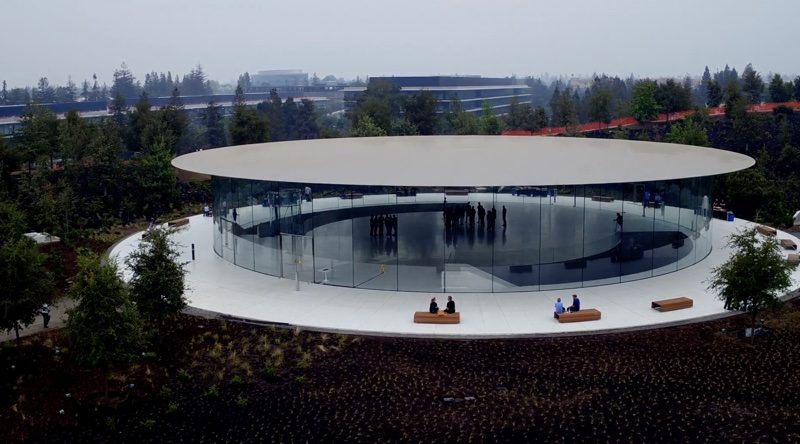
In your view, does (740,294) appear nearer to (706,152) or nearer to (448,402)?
(448,402)

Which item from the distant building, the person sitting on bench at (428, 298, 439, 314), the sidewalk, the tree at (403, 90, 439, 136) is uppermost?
the distant building

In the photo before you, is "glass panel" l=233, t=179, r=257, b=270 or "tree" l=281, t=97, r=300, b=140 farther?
"tree" l=281, t=97, r=300, b=140

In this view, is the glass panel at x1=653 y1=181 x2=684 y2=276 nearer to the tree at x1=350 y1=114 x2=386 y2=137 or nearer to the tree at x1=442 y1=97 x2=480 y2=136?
the tree at x1=350 y1=114 x2=386 y2=137

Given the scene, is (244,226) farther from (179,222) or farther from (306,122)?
(306,122)

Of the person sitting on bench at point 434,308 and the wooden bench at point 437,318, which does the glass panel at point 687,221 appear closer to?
the wooden bench at point 437,318

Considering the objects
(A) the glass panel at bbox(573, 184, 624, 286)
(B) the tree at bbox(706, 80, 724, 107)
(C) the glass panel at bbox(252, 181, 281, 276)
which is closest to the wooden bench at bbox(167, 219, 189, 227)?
(C) the glass panel at bbox(252, 181, 281, 276)

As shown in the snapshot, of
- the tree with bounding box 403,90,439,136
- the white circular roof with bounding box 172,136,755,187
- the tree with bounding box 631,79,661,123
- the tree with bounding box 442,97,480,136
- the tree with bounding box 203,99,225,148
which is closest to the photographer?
the white circular roof with bounding box 172,136,755,187
